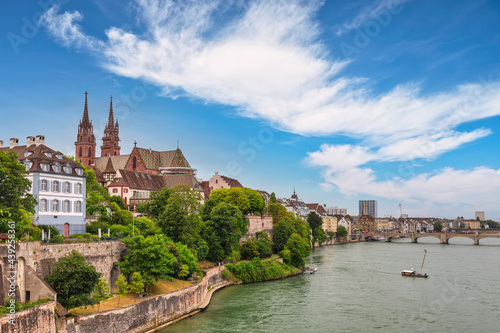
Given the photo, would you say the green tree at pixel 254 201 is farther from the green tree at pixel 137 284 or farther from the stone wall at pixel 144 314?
the green tree at pixel 137 284

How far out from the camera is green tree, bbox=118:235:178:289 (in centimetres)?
3574

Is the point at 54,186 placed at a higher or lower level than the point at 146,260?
higher

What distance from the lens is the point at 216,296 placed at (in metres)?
46.5

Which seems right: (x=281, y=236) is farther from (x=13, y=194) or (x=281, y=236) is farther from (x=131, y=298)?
(x=13, y=194)

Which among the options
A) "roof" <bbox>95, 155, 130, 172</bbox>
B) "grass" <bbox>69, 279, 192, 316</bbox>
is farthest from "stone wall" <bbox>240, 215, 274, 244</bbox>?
"roof" <bbox>95, 155, 130, 172</bbox>

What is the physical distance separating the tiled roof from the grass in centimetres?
4339

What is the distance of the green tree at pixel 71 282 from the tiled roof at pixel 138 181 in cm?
5289

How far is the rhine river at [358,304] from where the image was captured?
119ft

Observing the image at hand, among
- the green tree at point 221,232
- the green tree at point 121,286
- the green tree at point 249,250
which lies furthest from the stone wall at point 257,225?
the green tree at point 121,286

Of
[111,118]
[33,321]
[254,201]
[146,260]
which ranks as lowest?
[33,321]

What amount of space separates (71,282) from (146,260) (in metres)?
8.94

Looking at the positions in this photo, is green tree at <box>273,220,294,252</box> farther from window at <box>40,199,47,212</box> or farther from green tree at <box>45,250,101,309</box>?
green tree at <box>45,250,101,309</box>

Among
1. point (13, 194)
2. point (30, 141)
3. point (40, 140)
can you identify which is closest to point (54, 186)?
point (40, 140)

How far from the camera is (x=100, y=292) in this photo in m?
30.8
